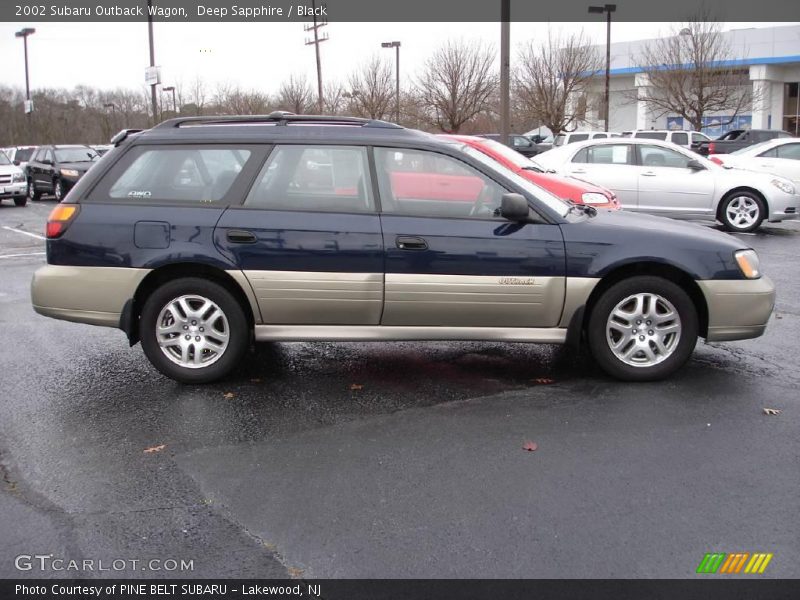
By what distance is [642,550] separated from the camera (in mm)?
3217

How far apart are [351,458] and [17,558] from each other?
1624mm

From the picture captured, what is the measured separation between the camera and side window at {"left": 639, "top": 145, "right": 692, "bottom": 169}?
13.8 m

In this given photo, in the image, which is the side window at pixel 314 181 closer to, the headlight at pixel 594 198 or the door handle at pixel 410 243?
the door handle at pixel 410 243

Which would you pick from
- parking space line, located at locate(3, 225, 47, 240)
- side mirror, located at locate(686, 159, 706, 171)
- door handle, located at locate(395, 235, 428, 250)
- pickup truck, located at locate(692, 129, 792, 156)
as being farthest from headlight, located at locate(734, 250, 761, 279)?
pickup truck, located at locate(692, 129, 792, 156)

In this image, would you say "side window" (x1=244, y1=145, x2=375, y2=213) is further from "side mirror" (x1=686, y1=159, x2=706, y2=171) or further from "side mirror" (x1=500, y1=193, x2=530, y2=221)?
"side mirror" (x1=686, y1=159, x2=706, y2=171)

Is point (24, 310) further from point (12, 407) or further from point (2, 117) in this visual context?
point (2, 117)

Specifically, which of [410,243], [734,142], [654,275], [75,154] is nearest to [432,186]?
[410,243]

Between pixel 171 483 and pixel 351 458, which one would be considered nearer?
pixel 171 483

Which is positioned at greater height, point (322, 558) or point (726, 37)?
point (726, 37)

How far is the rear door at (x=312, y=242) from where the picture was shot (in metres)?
5.19
